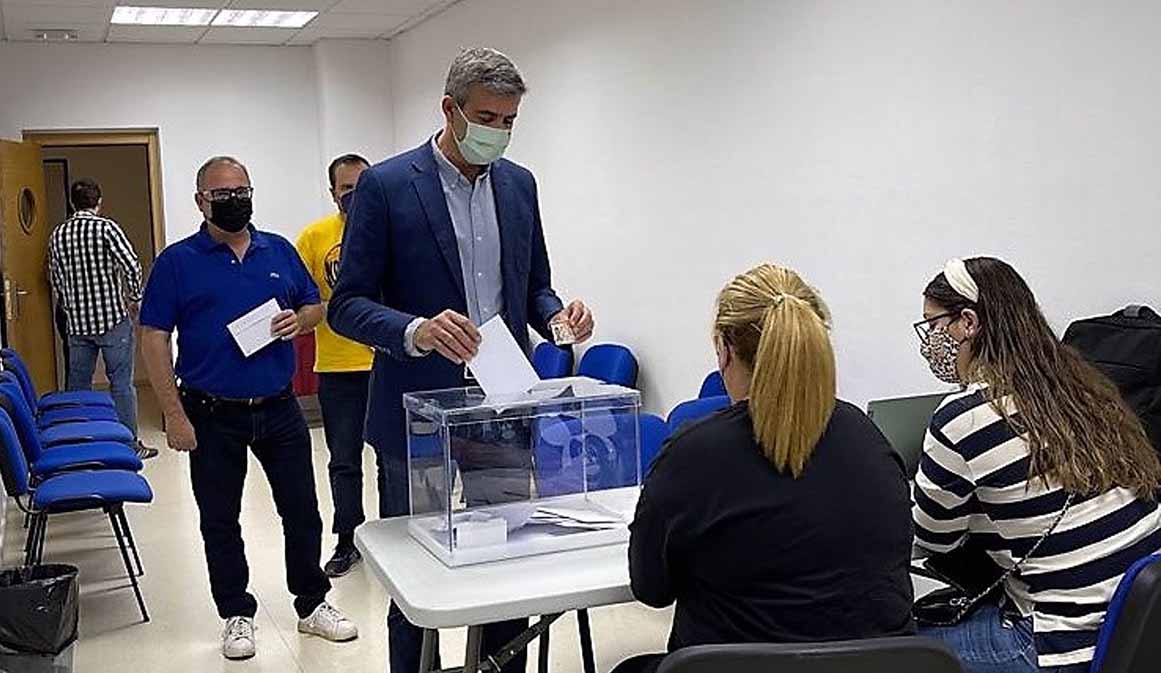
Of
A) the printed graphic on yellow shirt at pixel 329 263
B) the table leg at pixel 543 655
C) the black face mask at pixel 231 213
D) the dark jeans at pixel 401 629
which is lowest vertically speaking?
the table leg at pixel 543 655

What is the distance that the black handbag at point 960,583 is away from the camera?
2.18 m

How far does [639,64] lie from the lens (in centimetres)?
516

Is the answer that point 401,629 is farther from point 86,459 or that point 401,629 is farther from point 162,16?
point 162,16

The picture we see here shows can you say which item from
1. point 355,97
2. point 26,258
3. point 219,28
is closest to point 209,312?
point 26,258

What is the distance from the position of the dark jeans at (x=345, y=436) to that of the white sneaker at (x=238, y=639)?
901mm

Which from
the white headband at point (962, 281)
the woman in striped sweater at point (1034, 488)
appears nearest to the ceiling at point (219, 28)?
the white headband at point (962, 281)

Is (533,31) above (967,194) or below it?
above

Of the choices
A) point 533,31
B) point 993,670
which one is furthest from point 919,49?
point 533,31

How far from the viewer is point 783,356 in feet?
5.73

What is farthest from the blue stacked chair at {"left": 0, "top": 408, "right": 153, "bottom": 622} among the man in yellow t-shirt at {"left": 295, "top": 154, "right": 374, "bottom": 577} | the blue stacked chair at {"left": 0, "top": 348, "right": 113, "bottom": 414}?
the blue stacked chair at {"left": 0, "top": 348, "right": 113, "bottom": 414}

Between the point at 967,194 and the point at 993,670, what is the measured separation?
1.62 m

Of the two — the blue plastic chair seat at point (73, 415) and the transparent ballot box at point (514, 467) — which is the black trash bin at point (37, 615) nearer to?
the transparent ballot box at point (514, 467)

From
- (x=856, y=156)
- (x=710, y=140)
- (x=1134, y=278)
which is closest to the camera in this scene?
(x=1134, y=278)

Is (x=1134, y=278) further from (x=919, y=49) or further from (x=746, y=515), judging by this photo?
(x=746, y=515)
